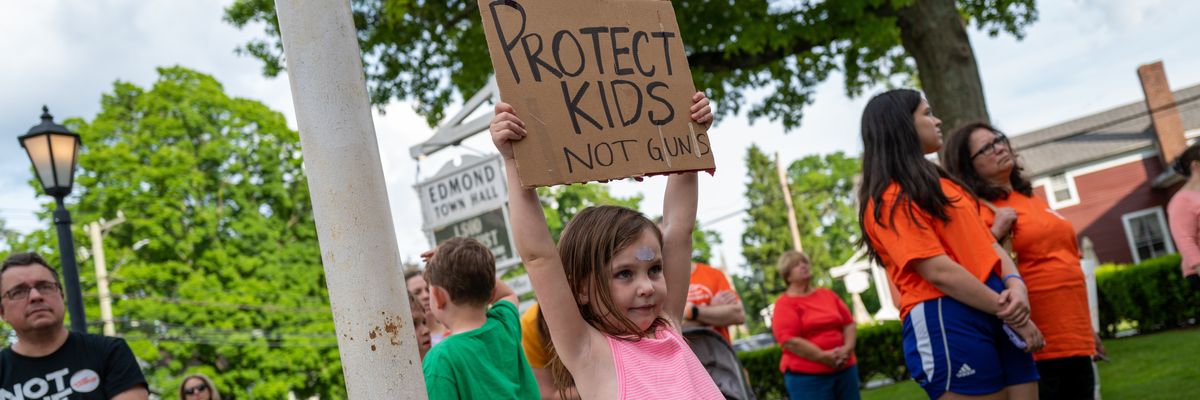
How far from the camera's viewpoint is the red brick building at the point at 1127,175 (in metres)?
36.2

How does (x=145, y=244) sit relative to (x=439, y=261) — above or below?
above

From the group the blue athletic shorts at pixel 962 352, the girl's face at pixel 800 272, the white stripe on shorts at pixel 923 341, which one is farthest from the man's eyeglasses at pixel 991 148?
the girl's face at pixel 800 272

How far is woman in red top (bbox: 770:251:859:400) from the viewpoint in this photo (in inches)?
276

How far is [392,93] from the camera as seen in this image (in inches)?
573

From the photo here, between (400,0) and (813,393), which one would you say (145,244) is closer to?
(400,0)

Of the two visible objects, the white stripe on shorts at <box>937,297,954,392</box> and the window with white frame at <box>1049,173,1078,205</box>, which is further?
the window with white frame at <box>1049,173,1078,205</box>

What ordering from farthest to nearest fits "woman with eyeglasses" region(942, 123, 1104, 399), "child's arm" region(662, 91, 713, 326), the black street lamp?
1. the black street lamp
2. "woman with eyeglasses" region(942, 123, 1104, 399)
3. "child's arm" region(662, 91, 713, 326)

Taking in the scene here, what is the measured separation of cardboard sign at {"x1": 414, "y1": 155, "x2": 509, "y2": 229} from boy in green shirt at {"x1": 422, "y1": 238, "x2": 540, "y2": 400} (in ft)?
16.3

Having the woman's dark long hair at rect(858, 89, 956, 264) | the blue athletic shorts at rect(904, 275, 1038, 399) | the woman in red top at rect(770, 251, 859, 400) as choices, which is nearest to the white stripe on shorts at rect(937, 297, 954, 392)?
the blue athletic shorts at rect(904, 275, 1038, 399)

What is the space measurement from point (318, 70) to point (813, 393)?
541 cm

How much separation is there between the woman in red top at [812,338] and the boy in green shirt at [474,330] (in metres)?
3.61

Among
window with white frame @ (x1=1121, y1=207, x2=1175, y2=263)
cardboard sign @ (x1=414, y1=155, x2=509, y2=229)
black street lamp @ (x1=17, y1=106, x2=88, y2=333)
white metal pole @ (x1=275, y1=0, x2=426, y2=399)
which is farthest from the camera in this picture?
window with white frame @ (x1=1121, y1=207, x2=1175, y2=263)

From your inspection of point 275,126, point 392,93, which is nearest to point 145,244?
point 275,126

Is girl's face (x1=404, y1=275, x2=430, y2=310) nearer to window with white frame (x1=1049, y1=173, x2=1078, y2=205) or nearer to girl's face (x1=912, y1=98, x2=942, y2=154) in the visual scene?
girl's face (x1=912, y1=98, x2=942, y2=154)
